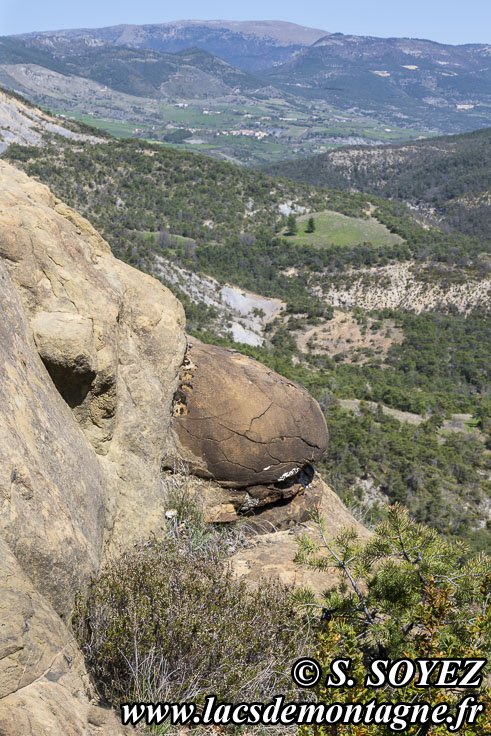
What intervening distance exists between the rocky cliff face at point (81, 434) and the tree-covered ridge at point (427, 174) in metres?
74.9

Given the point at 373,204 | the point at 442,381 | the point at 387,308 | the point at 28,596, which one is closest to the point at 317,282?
the point at 387,308

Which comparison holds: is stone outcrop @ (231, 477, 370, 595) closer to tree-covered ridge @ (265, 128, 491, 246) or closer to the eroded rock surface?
the eroded rock surface

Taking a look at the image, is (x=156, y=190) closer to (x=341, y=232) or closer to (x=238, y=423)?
(x=341, y=232)

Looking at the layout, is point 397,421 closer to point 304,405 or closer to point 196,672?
point 304,405

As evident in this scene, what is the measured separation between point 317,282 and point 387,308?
8386 mm

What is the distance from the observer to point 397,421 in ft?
83.8

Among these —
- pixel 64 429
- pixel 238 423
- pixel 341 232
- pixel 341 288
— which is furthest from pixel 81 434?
pixel 341 232

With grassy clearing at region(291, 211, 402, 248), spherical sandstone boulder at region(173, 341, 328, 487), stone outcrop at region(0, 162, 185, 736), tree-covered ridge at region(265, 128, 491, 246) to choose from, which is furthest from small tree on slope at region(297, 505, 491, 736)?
tree-covered ridge at region(265, 128, 491, 246)

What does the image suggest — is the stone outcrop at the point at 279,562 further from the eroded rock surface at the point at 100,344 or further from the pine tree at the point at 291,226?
the pine tree at the point at 291,226

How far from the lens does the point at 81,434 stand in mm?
4934

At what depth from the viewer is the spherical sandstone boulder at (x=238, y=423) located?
6879 mm

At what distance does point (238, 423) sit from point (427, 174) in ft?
376

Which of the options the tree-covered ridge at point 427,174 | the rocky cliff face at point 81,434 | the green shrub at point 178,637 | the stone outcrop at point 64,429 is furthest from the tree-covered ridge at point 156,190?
the green shrub at point 178,637

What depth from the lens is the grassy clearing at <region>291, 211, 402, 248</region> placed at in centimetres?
5888
